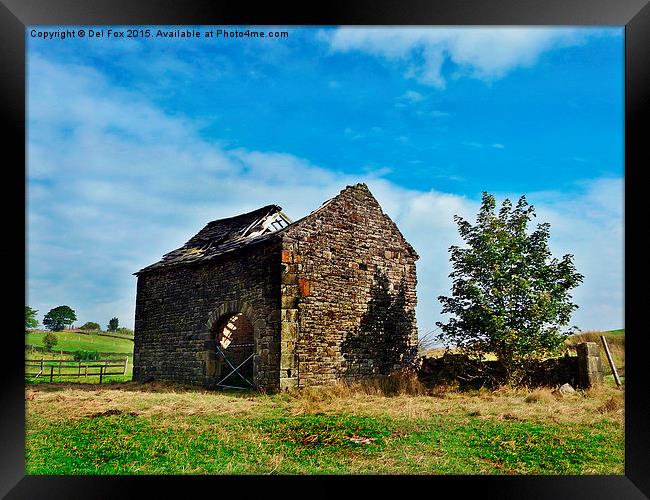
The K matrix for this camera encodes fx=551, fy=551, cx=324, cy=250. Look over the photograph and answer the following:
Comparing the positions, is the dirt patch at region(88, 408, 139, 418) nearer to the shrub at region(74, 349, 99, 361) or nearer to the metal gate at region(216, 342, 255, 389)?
the metal gate at region(216, 342, 255, 389)

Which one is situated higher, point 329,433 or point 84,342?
Answer: point 84,342

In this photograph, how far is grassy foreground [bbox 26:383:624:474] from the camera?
745 centimetres

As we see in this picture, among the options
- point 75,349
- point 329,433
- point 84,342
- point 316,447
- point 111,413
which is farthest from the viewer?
point 75,349

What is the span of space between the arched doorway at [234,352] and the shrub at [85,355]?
3619 mm

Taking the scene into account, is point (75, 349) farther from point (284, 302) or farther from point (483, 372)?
point (483, 372)

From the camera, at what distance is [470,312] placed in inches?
500

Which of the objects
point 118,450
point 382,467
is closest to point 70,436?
point 118,450

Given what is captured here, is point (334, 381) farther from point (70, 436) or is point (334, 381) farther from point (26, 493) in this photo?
point (26, 493)

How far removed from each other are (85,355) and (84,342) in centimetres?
160

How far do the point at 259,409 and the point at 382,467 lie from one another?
368cm

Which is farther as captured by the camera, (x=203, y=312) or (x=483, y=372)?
(x=203, y=312)
